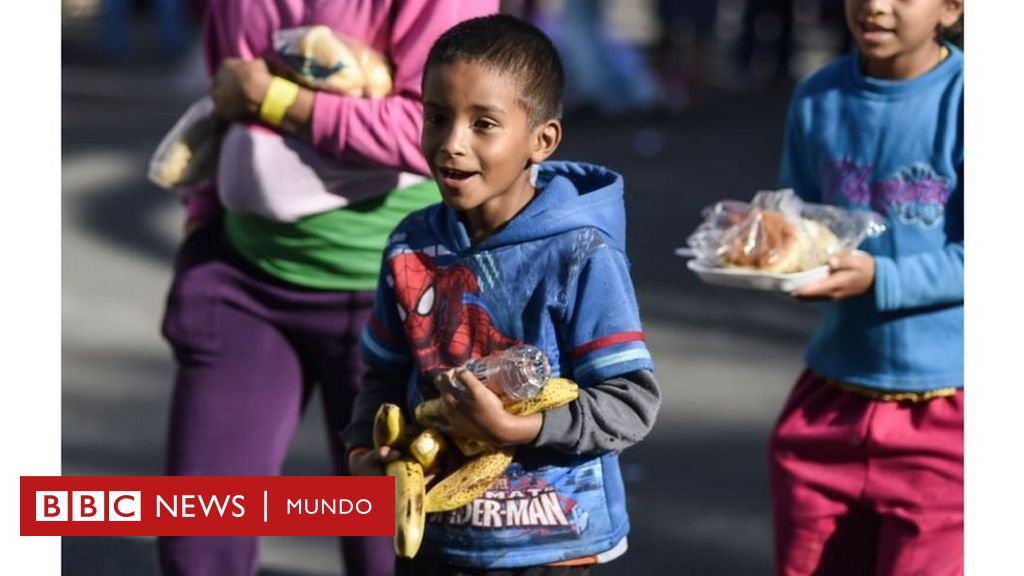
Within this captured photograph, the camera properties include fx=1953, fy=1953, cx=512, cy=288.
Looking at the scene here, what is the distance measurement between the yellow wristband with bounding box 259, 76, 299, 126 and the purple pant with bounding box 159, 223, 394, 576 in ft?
1.23

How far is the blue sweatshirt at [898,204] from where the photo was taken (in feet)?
12.5

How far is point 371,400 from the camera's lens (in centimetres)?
336

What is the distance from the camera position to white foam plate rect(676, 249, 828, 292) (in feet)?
12.3

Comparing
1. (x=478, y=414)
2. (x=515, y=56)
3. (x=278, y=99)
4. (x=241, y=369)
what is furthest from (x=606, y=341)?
(x=241, y=369)

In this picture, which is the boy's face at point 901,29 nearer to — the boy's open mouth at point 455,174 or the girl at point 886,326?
the girl at point 886,326

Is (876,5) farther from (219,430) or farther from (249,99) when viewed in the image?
(219,430)

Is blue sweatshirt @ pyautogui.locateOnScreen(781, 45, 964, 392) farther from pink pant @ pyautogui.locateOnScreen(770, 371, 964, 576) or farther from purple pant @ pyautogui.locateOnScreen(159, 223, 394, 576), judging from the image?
purple pant @ pyautogui.locateOnScreen(159, 223, 394, 576)

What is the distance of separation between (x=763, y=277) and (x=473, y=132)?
935mm

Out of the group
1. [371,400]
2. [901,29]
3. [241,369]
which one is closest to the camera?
[371,400]

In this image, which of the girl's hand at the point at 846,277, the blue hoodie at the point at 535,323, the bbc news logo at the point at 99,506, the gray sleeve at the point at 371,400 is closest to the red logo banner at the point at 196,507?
the bbc news logo at the point at 99,506

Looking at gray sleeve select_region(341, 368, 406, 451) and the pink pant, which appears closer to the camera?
gray sleeve select_region(341, 368, 406, 451)

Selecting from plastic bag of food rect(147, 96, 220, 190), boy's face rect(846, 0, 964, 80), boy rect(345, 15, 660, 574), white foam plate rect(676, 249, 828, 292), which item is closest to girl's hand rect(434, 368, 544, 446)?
boy rect(345, 15, 660, 574)

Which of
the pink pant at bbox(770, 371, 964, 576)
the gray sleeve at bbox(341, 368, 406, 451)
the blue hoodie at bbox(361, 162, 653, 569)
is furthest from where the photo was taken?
the pink pant at bbox(770, 371, 964, 576)

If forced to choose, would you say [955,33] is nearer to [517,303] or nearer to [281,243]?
[517,303]
